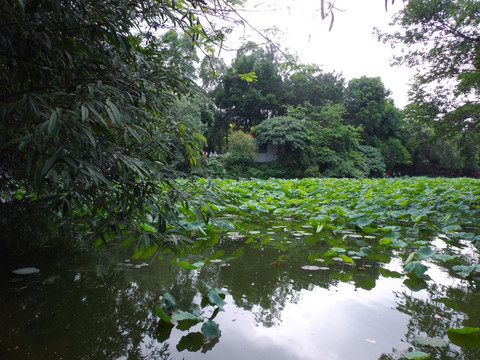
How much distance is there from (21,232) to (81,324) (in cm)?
121

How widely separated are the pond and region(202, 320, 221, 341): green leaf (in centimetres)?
2

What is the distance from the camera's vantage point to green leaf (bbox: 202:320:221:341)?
116cm

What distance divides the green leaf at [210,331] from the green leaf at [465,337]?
0.88 metres

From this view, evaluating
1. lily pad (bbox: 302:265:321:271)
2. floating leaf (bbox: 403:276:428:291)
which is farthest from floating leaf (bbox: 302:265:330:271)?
floating leaf (bbox: 403:276:428:291)

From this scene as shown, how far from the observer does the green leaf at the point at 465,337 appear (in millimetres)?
1102

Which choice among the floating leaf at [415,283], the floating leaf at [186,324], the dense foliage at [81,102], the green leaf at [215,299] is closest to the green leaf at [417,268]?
the floating leaf at [415,283]

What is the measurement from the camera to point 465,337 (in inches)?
44.8

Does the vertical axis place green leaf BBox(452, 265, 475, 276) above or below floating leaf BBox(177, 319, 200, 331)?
above

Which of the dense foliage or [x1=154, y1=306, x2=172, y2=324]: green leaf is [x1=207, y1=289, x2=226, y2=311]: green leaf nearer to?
[x1=154, y1=306, x2=172, y2=324]: green leaf

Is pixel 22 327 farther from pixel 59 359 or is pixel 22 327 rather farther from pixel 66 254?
pixel 66 254

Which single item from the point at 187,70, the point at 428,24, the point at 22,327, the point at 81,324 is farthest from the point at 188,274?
the point at 428,24

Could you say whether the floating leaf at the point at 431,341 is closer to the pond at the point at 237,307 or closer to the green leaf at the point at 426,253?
the pond at the point at 237,307

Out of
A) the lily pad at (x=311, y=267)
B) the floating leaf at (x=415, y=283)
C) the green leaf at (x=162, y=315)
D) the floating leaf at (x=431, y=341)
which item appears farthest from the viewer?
the lily pad at (x=311, y=267)

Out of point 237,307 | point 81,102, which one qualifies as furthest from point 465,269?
point 81,102
